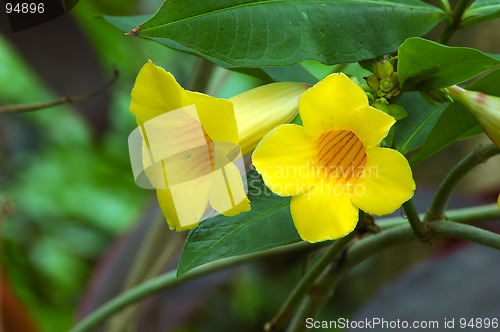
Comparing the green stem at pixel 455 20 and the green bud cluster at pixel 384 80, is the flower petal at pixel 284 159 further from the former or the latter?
the green stem at pixel 455 20

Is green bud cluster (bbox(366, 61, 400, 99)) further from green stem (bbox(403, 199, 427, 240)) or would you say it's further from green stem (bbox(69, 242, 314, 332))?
green stem (bbox(69, 242, 314, 332))

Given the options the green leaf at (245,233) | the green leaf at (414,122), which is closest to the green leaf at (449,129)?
the green leaf at (414,122)

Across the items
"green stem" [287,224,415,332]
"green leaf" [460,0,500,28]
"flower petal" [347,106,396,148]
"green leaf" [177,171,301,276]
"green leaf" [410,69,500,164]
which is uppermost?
"green leaf" [460,0,500,28]

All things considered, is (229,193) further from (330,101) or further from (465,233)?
(465,233)

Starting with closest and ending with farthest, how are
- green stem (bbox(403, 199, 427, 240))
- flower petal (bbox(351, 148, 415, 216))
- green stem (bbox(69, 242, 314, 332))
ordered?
flower petal (bbox(351, 148, 415, 216))
green stem (bbox(403, 199, 427, 240))
green stem (bbox(69, 242, 314, 332))

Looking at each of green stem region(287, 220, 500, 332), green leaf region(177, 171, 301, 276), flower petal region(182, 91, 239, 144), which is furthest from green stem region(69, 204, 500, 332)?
flower petal region(182, 91, 239, 144)

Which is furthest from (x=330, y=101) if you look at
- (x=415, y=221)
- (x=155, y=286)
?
(x=155, y=286)

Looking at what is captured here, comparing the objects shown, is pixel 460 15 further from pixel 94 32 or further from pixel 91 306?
pixel 94 32
